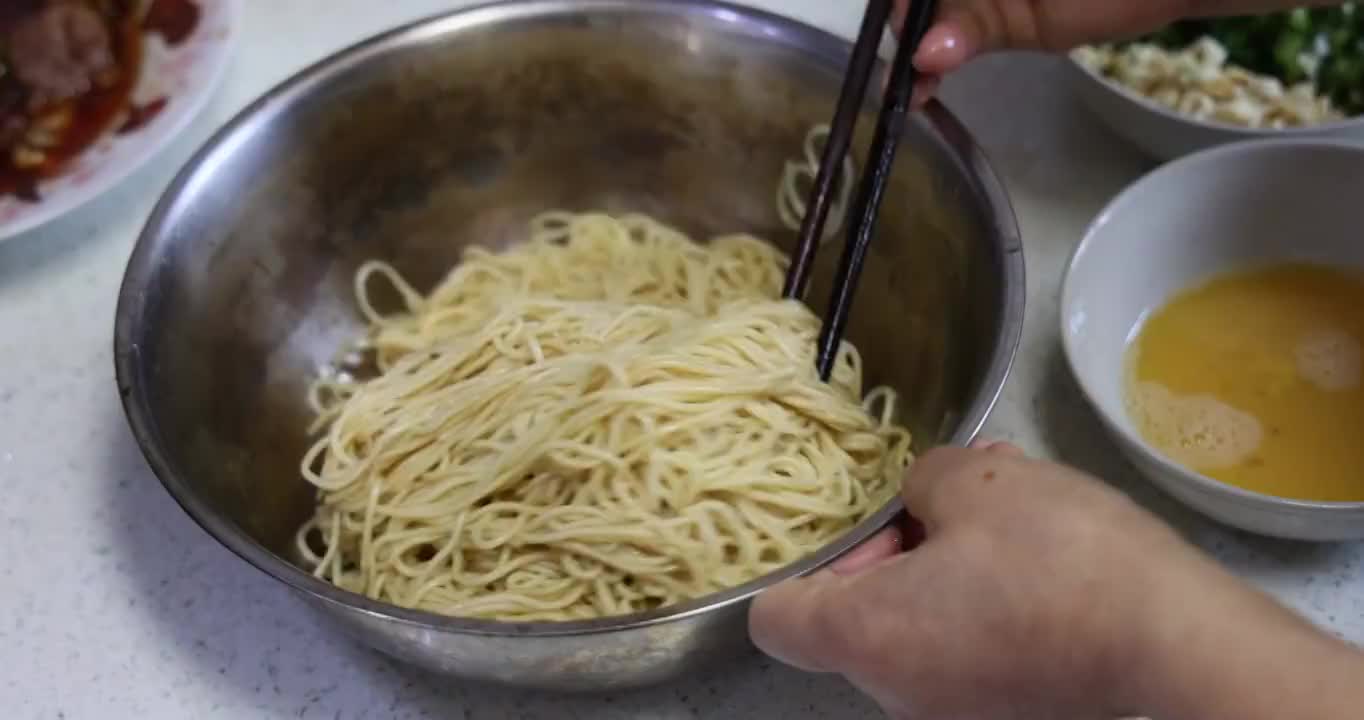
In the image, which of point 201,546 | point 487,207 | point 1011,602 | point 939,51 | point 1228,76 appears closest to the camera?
point 1011,602

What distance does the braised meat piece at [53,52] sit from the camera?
139cm

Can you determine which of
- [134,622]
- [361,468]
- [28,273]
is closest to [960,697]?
[361,468]

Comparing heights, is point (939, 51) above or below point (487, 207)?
above

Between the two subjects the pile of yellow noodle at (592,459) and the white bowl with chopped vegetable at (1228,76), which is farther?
the white bowl with chopped vegetable at (1228,76)

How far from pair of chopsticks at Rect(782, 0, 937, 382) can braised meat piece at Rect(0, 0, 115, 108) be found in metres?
0.89

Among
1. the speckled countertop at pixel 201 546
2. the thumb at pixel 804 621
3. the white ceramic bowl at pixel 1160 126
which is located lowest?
the speckled countertop at pixel 201 546

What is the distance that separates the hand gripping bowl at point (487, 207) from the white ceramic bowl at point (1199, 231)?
0.44 ft

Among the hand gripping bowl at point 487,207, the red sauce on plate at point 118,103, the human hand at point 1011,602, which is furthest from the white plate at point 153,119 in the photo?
the human hand at point 1011,602

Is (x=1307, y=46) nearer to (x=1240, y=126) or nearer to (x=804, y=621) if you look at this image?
(x=1240, y=126)

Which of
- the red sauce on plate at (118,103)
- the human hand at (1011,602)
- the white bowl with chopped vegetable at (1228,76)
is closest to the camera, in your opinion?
the human hand at (1011,602)

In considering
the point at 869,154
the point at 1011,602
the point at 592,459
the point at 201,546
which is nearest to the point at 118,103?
the point at 201,546

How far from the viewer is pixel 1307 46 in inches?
48.6

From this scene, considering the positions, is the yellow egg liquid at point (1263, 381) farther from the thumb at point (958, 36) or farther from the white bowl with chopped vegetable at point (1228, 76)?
the thumb at point (958, 36)

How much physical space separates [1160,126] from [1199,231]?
12 cm
